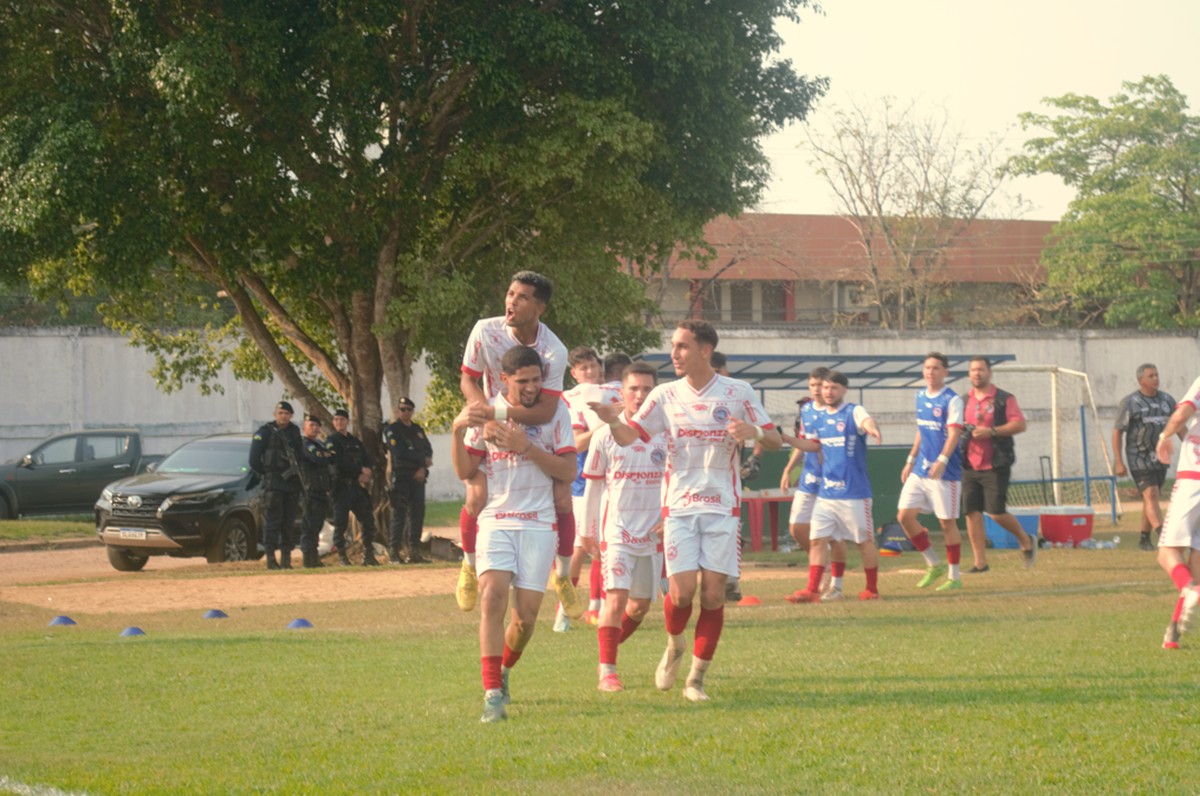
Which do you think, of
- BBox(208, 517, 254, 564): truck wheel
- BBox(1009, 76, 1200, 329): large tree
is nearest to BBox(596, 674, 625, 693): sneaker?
BBox(208, 517, 254, 564): truck wheel

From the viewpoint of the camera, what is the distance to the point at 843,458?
1378 centimetres

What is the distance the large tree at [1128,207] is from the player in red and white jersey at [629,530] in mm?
42566

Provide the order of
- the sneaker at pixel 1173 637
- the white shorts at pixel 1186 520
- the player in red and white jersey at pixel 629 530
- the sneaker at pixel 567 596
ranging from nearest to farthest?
1. the player in red and white jersey at pixel 629 530
2. the sneaker at pixel 1173 637
3. the white shorts at pixel 1186 520
4. the sneaker at pixel 567 596

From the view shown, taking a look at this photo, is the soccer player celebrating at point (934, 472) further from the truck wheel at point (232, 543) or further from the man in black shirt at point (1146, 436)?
the truck wheel at point (232, 543)

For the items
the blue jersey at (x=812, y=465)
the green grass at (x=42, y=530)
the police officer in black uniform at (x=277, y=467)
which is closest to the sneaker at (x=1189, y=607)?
the blue jersey at (x=812, y=465)

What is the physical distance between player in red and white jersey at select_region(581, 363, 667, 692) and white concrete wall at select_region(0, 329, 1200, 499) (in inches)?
854

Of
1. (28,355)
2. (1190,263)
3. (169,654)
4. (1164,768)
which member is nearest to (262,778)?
(1164,768)

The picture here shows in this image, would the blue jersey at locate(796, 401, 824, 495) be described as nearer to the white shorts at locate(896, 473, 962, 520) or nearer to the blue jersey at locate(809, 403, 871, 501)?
the blue jersey at locate(809, 403, 871, 501)

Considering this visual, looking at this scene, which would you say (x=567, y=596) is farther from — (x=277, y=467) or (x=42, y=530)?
(x=42, y=530)

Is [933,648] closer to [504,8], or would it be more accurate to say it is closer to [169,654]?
[169,654]

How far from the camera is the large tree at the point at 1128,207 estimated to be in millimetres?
49406

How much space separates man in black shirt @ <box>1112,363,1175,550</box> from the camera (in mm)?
18641

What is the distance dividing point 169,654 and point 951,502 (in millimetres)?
7955

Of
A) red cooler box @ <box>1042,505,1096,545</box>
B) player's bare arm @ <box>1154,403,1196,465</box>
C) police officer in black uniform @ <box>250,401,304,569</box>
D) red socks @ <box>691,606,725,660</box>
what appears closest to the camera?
red socks @ <box>691,606,725,660</box>
